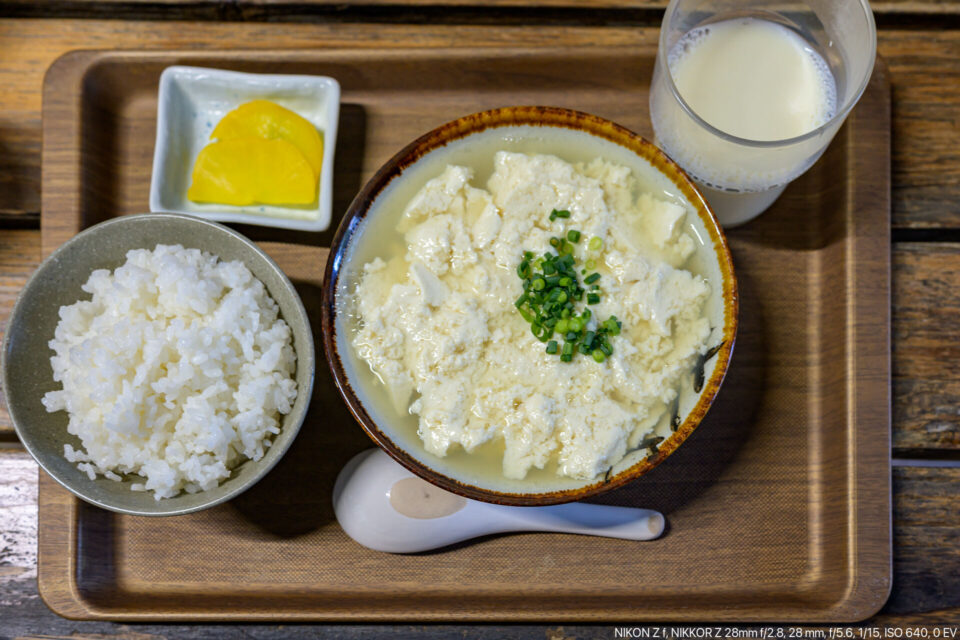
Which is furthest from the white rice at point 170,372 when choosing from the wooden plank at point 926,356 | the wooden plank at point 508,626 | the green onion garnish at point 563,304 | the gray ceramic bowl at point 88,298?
the wooden plank at point 926,356

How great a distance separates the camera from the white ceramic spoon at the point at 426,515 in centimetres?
191

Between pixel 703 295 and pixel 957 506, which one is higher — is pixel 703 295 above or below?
above

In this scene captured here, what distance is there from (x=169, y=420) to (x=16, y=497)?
0.72 metres

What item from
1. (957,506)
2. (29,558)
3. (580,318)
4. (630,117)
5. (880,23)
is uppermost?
(880,23)

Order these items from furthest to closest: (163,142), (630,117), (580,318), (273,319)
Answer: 1. (630,117)
2. (163,142)
3. (273,319)
4. (580,318)

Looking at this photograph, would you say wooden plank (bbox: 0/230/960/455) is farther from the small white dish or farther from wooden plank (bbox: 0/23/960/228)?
the small white dish

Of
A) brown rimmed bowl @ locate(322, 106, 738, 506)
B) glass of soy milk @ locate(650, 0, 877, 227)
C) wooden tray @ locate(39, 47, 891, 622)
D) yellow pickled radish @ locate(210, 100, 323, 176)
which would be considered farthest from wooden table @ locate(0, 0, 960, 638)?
brown rimmed bowl @ locate(322, 106, 738, 506)

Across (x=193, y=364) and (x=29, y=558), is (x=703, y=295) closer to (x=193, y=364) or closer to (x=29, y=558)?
(x=193, y=364)

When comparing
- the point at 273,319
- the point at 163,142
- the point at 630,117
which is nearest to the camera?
the point at 273,319

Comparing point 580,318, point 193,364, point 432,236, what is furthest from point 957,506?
point 193,364

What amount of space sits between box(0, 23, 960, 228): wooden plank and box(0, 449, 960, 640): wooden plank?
2.61 feet

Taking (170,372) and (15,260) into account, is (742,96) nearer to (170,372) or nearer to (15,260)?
(170,372)

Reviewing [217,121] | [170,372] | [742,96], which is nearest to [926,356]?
[742,96]

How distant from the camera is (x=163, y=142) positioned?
2.02 metres
